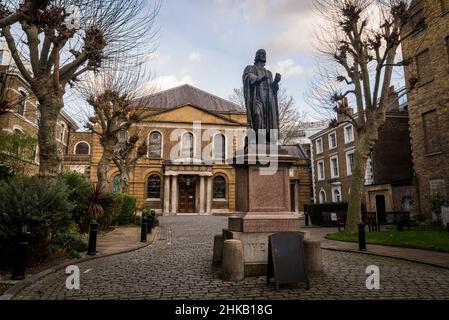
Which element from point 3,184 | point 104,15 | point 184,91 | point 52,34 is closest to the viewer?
point 3,184

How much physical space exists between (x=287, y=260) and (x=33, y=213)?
517cm

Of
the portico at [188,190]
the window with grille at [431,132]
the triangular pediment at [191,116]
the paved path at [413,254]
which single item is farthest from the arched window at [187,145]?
the paved path at [413,254]

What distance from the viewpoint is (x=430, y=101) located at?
686 inches

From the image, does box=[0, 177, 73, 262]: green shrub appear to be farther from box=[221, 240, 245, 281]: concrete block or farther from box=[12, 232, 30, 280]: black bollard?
box=[221, 240, 245, 281]: concrete block

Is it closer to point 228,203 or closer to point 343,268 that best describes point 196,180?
point 228,203

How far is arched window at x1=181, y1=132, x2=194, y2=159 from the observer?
34.0 meters

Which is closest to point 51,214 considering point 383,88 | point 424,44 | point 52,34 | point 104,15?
point 52,34

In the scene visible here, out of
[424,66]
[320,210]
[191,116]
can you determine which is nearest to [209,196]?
[191,116]

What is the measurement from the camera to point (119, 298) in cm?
441

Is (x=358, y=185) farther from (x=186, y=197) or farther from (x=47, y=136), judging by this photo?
(x=186, y=197)

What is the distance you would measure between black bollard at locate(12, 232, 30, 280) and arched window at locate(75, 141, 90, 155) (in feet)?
130

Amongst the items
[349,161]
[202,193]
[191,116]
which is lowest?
[202,193]

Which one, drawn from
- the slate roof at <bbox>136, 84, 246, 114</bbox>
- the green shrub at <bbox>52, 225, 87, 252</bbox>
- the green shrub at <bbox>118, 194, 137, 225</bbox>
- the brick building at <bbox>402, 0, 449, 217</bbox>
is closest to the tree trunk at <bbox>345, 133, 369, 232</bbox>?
the brick building at <bbox>402, 0, 449, 217</bbox>

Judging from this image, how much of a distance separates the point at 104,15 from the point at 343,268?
376 inches
